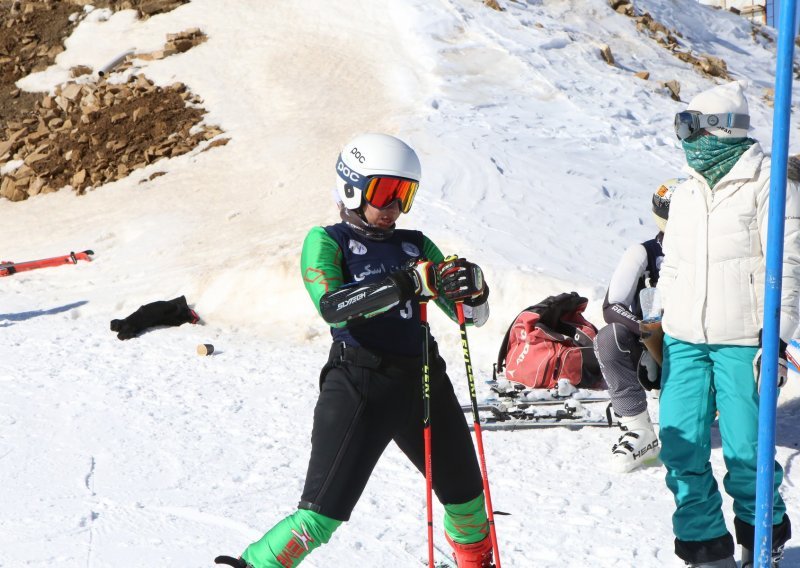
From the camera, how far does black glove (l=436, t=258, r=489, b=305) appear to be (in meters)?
3.68

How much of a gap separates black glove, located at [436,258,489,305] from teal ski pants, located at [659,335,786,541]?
107cm

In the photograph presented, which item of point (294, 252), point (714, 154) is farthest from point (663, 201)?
point (294, 252)

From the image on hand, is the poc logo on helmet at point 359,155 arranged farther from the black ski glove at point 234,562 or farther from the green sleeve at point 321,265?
the black ski glove at point 234,562

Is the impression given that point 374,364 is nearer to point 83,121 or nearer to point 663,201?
point 663,201

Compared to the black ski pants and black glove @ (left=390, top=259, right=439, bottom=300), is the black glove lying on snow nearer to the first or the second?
the black ski pants

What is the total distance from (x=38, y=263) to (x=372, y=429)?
412 inches

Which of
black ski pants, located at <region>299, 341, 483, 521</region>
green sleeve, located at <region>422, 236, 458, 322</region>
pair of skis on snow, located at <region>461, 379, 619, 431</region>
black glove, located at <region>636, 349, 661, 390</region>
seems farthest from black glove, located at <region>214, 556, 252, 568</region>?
pair of skis on snow, located at <region>461, 379, 619, 431</region>

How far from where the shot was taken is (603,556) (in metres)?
4.67

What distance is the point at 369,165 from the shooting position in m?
3.82

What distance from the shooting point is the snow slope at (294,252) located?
5.28m

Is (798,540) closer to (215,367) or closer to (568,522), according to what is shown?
(568,522)

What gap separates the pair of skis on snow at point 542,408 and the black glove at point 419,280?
3.26m

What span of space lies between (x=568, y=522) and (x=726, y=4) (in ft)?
125

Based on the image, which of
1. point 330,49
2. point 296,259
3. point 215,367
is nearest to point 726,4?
point 330,49
